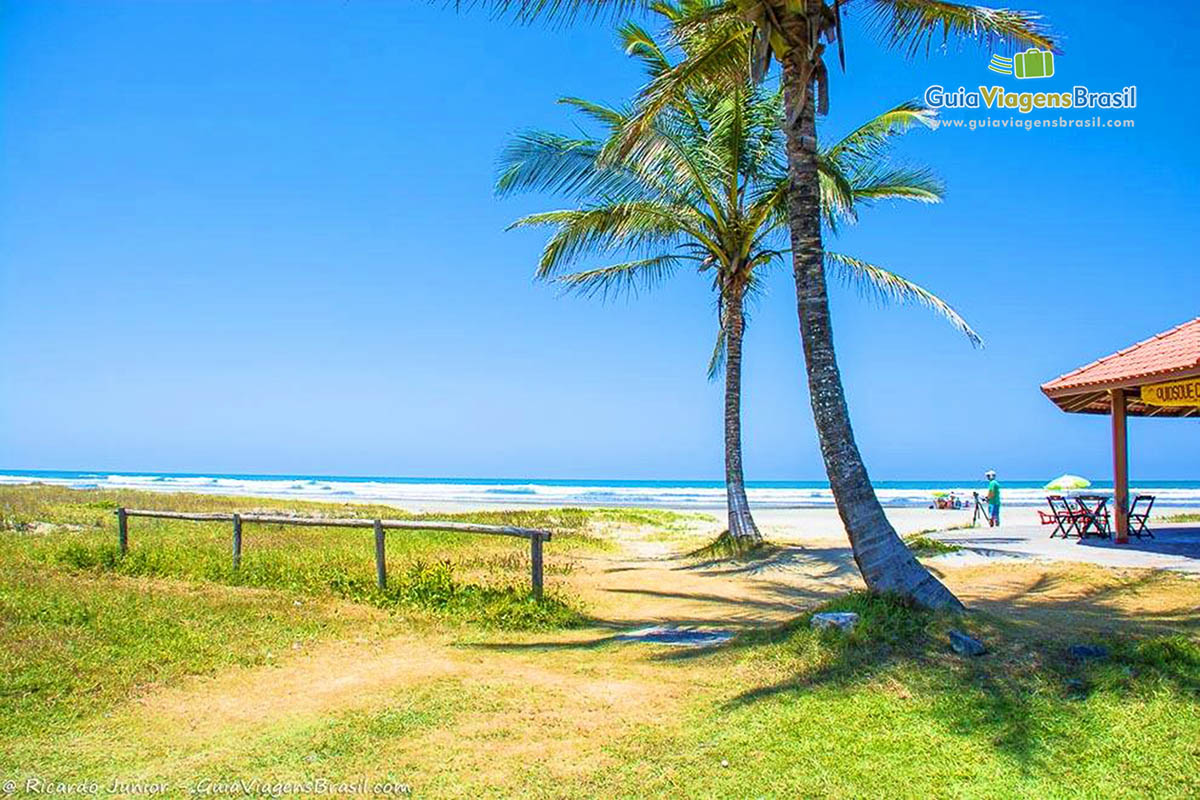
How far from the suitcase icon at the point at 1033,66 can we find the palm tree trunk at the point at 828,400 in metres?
4.29

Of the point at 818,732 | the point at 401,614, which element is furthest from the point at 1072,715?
the point at 401,614

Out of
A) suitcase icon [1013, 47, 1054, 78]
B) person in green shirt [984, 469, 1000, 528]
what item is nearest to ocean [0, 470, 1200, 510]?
person in green shirt [984, 469, 1000, 528]

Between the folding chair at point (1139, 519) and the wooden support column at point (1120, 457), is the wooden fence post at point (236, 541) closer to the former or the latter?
the wooden support column at point (1120, 457)

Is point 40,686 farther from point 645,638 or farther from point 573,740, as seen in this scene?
point 645,638

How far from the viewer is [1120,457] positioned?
13820 millimetres

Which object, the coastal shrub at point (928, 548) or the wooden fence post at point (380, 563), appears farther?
the coastal shrub at point (928, 548)

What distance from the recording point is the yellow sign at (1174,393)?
1196 cm

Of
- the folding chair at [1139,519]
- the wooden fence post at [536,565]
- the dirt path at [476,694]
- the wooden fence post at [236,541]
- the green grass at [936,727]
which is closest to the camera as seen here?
the green grass at [936,727]

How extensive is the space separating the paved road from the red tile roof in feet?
8.61

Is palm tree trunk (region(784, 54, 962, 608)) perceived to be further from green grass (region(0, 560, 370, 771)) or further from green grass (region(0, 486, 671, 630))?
green grass (region(0, 560, 370, 771))

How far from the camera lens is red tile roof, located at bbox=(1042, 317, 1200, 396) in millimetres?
12031

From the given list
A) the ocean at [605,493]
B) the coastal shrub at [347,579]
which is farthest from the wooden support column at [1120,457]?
the ocean at [605,493]

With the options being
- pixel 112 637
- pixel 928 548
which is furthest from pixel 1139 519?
pixel 112 637

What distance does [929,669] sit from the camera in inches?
215
